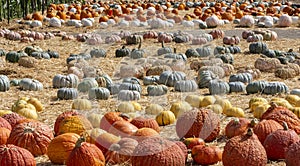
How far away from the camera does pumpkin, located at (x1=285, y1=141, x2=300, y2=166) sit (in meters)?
5.66

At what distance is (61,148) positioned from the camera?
6117 mm

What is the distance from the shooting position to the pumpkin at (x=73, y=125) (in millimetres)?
6743

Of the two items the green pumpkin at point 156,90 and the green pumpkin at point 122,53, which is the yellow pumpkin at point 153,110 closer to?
the green pumpkin at point 156,90

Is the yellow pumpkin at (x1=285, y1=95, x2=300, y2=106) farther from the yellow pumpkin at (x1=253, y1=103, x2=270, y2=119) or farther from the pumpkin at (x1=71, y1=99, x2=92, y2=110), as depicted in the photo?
the pumpkin at (x1=71, y1=99, x2=92, y2=110)

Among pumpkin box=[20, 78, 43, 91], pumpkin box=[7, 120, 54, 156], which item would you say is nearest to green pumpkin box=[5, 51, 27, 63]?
pumpkin box=[20, 78, 43, 91]

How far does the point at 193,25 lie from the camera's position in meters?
21.2

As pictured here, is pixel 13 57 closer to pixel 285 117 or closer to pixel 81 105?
pixel 81 105

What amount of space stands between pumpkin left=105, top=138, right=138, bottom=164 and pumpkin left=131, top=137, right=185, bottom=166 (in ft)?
0.61

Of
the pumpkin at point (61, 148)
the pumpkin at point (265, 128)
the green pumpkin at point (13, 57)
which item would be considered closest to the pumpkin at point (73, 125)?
the pumpkin at point (61, 148)

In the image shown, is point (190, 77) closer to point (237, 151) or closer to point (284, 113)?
point (284, 113)

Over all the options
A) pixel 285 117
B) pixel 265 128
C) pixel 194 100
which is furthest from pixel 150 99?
pixel 265 128

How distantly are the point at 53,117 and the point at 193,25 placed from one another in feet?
43.9

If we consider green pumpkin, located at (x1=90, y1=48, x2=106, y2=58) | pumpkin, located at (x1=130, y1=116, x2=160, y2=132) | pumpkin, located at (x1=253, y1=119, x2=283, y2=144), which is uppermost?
pumpkin, located at (x1=253, y1=119, x2=283, y2=144)

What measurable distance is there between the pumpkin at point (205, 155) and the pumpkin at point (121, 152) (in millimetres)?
668
